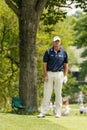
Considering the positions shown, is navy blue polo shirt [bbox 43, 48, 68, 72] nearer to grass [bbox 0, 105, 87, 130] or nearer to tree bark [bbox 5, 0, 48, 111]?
grass [bbox 0, 105, 87, 130]

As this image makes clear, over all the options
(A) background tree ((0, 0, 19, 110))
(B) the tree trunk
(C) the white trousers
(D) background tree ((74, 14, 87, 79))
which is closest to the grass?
(C) the white trousers

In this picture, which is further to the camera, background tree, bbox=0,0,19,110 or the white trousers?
background tree, bbox=0,0,19,110

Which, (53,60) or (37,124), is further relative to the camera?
(53,60)

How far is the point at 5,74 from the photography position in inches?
1379

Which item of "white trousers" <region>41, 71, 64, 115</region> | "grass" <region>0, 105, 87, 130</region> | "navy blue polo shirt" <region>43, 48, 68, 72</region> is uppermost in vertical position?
"navy blue polo shirt" <region>43, 48, 68, 72</region>

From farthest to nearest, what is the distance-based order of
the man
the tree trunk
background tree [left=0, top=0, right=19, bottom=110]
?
background tree [left=0, top=0, right=19, bottom=110] → the tree trunk → the man

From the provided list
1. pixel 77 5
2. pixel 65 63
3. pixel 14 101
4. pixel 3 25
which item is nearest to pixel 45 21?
pixel 77 5

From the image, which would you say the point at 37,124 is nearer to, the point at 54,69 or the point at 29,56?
the point at 54,69

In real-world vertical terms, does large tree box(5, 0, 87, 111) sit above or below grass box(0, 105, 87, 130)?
above

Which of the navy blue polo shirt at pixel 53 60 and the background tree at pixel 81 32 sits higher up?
the background tree at pixel 81 32

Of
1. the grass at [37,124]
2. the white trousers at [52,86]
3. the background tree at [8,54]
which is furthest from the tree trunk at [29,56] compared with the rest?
the background tree at [8,54]

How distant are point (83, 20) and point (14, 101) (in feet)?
94.9

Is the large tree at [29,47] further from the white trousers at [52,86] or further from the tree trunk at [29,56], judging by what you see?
the white trousers at [52,86]

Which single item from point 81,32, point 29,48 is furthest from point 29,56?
point 81,32
